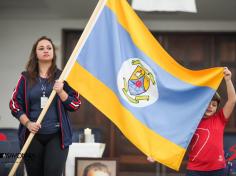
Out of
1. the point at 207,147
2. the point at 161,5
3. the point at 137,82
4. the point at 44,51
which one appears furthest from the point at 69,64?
the point at 161,5

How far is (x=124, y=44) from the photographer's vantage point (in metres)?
4.02

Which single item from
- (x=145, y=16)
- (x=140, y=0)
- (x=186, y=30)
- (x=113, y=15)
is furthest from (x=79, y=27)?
(x=113, y=15)

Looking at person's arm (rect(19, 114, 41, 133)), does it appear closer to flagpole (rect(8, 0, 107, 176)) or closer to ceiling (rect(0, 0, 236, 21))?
flagpole (rect(8, 0, 107, 176))

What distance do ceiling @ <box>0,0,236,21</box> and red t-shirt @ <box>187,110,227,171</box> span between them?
3036 millimetres

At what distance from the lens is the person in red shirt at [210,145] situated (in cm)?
415

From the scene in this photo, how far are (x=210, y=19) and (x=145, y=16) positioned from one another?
3.25ft

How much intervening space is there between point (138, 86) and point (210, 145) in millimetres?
785

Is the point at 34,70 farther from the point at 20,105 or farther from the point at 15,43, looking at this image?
the point at 15,43

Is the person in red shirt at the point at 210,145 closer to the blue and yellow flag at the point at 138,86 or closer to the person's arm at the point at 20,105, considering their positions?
the blue and yellow flag at the point at 138,86

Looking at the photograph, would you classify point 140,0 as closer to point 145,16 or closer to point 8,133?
point 145,16

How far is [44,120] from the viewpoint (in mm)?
3754

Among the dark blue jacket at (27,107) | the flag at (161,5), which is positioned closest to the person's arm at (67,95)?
the dark blue jacket at (27,107)

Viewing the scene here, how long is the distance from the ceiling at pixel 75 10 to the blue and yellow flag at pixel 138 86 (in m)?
3.02

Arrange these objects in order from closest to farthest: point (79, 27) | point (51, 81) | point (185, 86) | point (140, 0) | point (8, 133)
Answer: point (51, 81) < point (185, 86) < point (140, 0) < point (8, 133) < point (79, 27)
